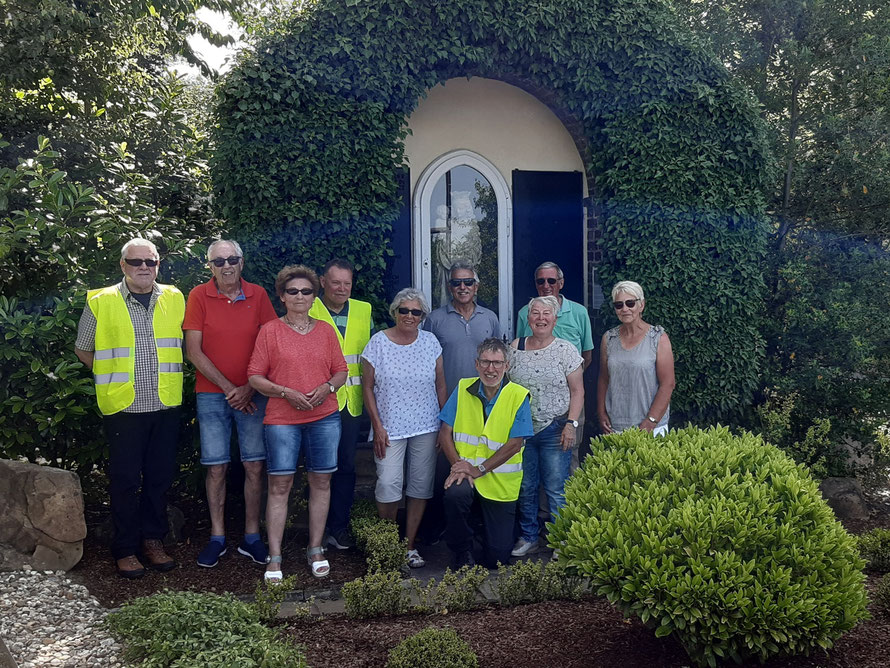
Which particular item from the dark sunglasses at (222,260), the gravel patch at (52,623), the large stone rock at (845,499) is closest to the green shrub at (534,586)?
the gravel patch at (52,623)

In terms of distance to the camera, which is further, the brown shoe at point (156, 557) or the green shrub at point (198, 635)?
the brown shoe at point (156, 557)

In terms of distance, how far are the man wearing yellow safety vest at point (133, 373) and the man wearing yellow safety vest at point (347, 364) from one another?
960mm

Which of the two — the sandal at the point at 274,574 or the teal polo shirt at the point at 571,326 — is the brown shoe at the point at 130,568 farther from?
the teal polo shirt at the point at 571,326

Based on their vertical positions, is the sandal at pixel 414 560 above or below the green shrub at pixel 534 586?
below

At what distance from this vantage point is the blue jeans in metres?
5.26

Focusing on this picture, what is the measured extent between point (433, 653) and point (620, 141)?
488cm

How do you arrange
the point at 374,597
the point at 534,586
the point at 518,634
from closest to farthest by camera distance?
the point at 518,634, the point at 374,597, the point at 534,586

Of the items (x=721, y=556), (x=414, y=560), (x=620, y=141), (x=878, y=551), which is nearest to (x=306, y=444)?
(x=414, y=560)

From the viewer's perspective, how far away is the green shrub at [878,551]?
4.67 meters

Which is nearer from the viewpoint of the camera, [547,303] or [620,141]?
[547,303]

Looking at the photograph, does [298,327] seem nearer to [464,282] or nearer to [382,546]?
[464,282]

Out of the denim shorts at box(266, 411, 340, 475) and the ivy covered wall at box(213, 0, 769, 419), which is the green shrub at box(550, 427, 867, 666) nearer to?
the denim shorts at box(266, 411, 340, 475)

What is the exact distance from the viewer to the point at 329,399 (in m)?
4.80

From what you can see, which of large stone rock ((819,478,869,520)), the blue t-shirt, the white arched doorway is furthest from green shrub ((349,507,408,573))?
large stone rock ((819,478,869,520))
